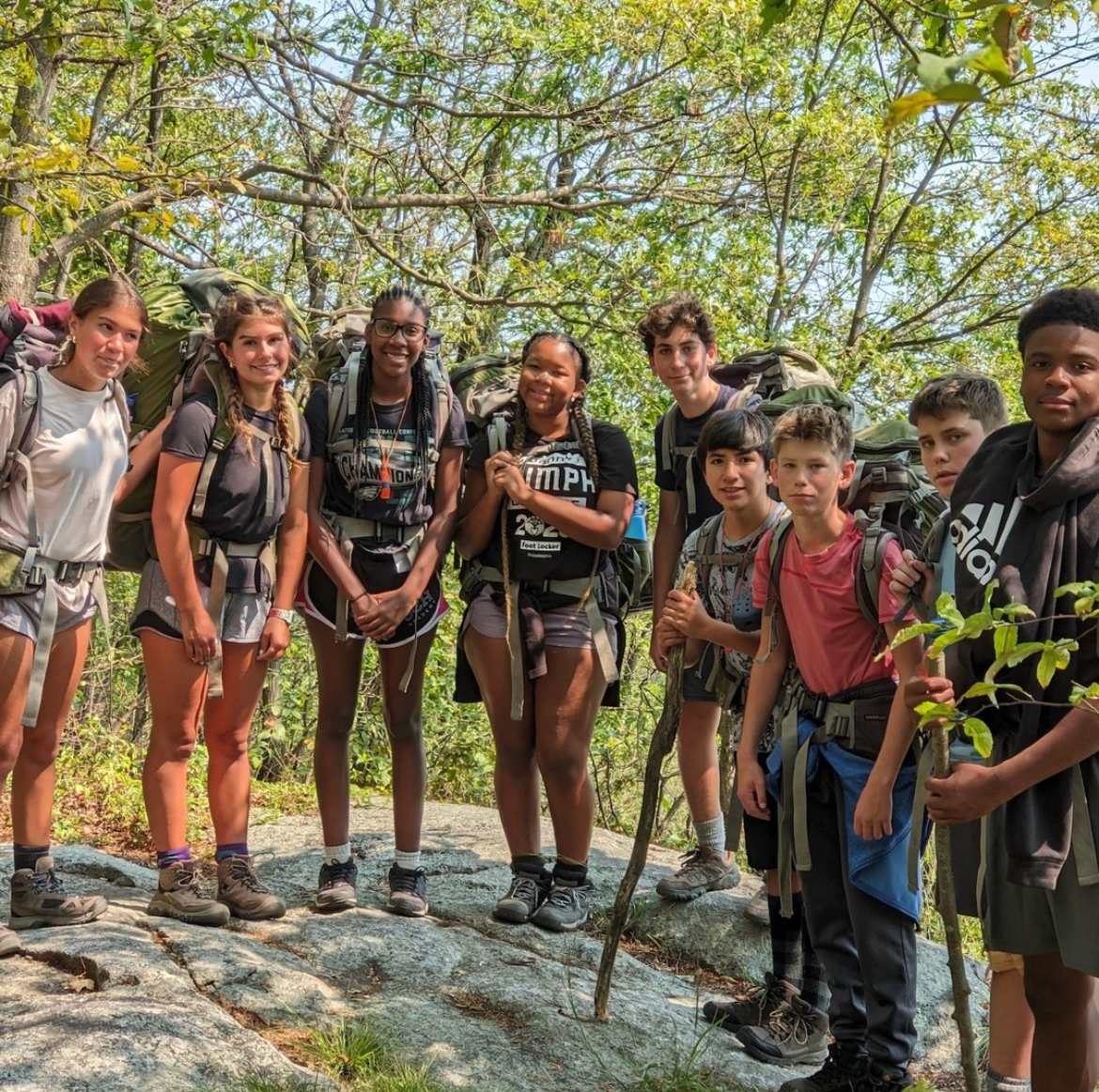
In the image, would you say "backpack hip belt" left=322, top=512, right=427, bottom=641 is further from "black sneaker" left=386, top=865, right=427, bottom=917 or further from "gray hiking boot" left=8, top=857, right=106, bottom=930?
"gray hiking boot" left=8, top=857, right=106, bottom=930

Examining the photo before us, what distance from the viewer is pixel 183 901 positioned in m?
4.73

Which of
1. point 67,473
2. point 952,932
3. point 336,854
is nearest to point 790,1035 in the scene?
point 336,854

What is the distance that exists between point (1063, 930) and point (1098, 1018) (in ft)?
1.33

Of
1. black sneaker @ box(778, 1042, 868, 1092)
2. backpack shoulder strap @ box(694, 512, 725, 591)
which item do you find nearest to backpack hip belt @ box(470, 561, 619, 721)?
backpack shoulder strap @ box(694, 512, 725, 591)

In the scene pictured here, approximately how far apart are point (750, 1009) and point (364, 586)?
7.52 feet

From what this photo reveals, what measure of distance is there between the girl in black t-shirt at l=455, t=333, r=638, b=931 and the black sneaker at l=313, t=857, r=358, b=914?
64 centimetres

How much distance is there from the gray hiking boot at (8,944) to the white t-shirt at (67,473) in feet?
4.39

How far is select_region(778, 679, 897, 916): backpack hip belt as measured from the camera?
3.92m

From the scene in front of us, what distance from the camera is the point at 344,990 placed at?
4324 mm

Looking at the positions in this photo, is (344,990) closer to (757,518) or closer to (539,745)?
(539,745)

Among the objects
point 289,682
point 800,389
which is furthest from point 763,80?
point 289,682

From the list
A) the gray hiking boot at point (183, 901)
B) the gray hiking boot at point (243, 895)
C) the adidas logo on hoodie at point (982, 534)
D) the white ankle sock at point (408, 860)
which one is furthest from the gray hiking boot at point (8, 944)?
the adidas logo on hoodie at point (982, 534)

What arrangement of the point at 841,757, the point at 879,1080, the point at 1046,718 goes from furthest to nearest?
the point at 841,757, the point at 879,1080, the point at 1046,718

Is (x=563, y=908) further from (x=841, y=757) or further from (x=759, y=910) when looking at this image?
(x=841, y=757)
